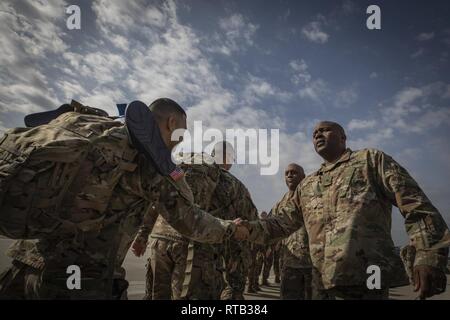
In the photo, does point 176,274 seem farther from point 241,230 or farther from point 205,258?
point 241,230

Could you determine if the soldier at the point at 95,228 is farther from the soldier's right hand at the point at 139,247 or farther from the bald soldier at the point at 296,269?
the bald soldier at the point at 296,269

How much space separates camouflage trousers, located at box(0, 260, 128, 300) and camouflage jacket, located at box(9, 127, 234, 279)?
45 millimetres

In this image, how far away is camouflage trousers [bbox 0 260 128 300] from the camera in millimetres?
1967

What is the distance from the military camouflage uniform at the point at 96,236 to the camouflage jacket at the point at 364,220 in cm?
175

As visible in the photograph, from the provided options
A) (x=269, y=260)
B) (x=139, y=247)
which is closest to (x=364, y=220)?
(x=139, y=247)

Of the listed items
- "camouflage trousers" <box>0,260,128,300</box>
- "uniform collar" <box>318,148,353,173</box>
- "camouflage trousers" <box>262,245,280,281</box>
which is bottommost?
"camouflage trousers" <box>262,245,280,281</box>

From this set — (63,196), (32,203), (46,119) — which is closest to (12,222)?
(32,203)

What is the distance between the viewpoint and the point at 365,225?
297cm

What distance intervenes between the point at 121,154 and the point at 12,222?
0.81 m

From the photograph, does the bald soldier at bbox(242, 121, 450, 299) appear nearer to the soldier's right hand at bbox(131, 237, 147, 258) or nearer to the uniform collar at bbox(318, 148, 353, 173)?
the uniform collar at bbox(318, 148, 353, 173)

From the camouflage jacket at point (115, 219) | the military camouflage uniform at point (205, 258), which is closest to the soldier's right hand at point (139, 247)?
the military camouflage uniform at point (205, 258)

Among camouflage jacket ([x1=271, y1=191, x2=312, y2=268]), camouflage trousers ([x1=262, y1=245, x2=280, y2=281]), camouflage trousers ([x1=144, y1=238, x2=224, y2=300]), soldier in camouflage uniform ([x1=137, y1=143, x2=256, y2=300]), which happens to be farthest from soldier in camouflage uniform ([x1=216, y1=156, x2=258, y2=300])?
camouflage trousers ([x1=262, y1=245, x2=280, y2=281])

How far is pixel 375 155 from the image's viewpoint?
3197 mm
